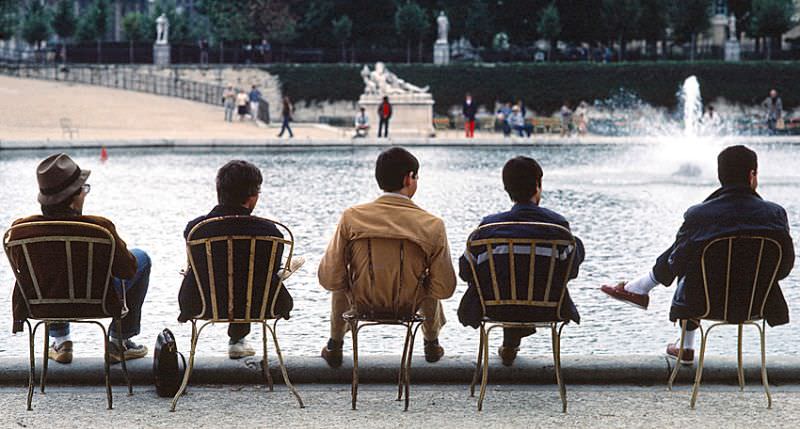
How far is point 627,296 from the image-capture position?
7.46 m

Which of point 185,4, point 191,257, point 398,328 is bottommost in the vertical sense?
point 398,328

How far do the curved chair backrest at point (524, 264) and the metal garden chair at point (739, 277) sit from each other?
27.0 inches

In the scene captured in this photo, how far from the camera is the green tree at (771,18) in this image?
62.3 meters

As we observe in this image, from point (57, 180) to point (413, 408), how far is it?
6.86 feet

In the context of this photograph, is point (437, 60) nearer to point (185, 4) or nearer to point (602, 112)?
point (602, 112)

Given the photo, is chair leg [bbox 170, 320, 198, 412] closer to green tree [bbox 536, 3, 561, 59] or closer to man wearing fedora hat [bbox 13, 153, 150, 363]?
man wearing fedora hat [bbox 13, 153, 150, 363]

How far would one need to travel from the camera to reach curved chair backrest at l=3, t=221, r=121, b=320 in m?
6.31

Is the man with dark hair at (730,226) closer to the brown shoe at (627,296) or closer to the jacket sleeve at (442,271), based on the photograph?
the brown shoe at (627,296)

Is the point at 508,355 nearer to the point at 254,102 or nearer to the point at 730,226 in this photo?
the point at 730,226

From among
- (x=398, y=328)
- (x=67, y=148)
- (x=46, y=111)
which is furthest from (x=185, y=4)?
(x=398, y=328)

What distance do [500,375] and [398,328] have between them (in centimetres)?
247

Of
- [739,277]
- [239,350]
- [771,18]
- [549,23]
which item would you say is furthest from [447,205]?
[771,18]

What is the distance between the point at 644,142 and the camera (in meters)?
36.5

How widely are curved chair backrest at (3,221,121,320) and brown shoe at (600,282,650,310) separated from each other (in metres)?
2.78
